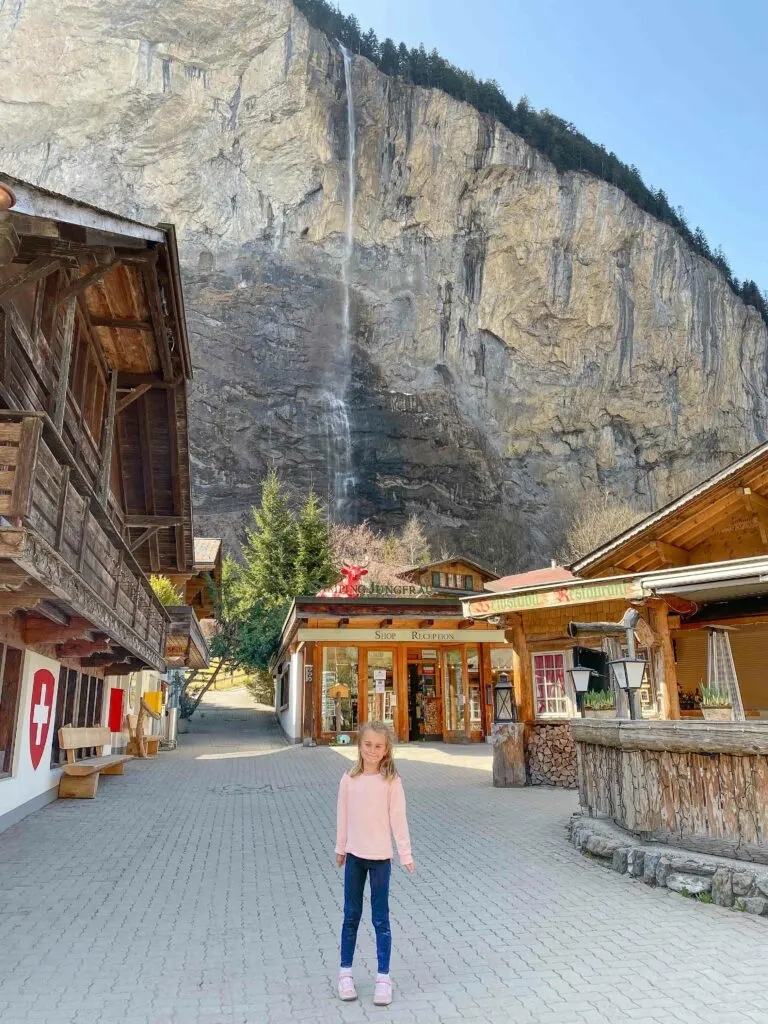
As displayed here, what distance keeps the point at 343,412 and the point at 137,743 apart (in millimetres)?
36279

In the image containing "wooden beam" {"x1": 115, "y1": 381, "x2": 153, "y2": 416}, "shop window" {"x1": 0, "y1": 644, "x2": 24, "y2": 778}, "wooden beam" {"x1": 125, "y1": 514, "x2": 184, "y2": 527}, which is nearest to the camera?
"shop window" {"x1": 0, "y1": 644, "x2": 24, "y2": 778}

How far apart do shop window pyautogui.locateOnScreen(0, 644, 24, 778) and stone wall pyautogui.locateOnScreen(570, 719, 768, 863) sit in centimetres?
727

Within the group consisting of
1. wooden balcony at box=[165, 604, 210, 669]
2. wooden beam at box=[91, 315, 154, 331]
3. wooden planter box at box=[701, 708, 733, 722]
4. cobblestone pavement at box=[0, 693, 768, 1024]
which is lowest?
cobblestone pavement at box=[0, 693, 768, 1024]

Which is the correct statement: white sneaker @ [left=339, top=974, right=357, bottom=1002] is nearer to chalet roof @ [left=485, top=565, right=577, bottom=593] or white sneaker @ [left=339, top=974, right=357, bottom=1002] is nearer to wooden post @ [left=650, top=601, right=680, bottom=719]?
wooden post @ [left=650, top=601, right=680, bottom=719]

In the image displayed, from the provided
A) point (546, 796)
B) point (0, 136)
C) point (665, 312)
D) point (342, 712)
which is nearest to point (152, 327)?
point (546, 796)

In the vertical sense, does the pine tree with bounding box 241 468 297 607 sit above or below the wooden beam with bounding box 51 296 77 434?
above

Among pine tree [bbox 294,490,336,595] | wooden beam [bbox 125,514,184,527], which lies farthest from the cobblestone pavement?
pine tree [bbox 294,490,336,595]

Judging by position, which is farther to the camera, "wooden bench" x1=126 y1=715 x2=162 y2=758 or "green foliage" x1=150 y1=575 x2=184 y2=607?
"green foliage" x1=150 y1=575 x2=184 y2=607

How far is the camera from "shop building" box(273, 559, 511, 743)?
2006cm

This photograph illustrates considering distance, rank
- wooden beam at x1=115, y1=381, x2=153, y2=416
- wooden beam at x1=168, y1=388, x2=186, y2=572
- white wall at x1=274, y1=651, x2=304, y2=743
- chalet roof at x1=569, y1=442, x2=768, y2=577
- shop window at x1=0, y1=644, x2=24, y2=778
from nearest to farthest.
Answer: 1. shop window at x1=0, y1=644, x2=24, y2=778
2. chalet roof at x1=569, y1=442, x2=768, y2=577
3. wooden beam at x1=115, y1=381, x2=153, y2=416
4. wooden beam at x1=168, y1=388, x2=186, y2=572
5. white wall at x1=274, y1=651, x2=304, y2=743

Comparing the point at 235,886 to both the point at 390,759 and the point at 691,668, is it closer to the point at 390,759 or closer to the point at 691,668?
the point at 390,759

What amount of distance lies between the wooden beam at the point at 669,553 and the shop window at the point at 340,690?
35.3ft

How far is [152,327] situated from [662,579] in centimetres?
809

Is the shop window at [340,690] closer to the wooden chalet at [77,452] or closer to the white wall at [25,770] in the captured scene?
the wooden chalet at [77,452]
